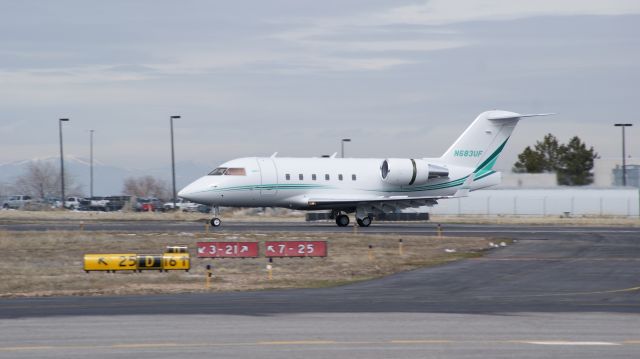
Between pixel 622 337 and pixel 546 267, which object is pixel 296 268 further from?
pixel 622 337

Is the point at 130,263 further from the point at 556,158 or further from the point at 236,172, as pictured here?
the point at 556,158

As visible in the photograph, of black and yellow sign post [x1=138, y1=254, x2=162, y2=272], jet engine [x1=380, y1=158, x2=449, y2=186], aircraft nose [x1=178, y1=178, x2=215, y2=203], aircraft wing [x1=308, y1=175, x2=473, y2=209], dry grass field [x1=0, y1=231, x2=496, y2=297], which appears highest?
jet engine [x1=380, y1=158, x2=449, y2=186]

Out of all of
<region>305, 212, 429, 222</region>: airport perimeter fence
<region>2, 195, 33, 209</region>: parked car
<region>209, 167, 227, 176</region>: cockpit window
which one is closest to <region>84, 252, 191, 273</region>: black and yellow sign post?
<region>209, 167, 227, 176</region>: cockpit window

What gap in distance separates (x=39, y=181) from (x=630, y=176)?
9375 centimetres

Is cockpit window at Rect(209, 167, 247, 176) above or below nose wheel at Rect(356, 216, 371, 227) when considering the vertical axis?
above

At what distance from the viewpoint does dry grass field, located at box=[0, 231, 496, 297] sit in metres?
28.7

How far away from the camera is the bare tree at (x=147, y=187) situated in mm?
152250

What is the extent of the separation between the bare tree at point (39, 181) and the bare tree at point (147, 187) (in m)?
12.0

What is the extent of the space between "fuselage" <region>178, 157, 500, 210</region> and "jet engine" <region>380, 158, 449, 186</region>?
28 centimetres

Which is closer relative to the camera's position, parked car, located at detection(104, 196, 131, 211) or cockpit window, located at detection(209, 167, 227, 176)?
cockpit window, located at detection(209, 167, 227, 176)

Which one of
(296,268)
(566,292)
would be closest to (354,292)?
(566,292)

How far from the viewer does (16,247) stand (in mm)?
40875

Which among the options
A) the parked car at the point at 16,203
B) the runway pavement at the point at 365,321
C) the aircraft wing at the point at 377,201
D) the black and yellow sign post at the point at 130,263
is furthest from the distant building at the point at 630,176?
the black and yellow sign post at the point at 130,263

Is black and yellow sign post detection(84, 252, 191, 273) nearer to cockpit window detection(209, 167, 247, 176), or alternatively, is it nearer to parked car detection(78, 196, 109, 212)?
cockpit window detection(209, 167, 247, 176)
